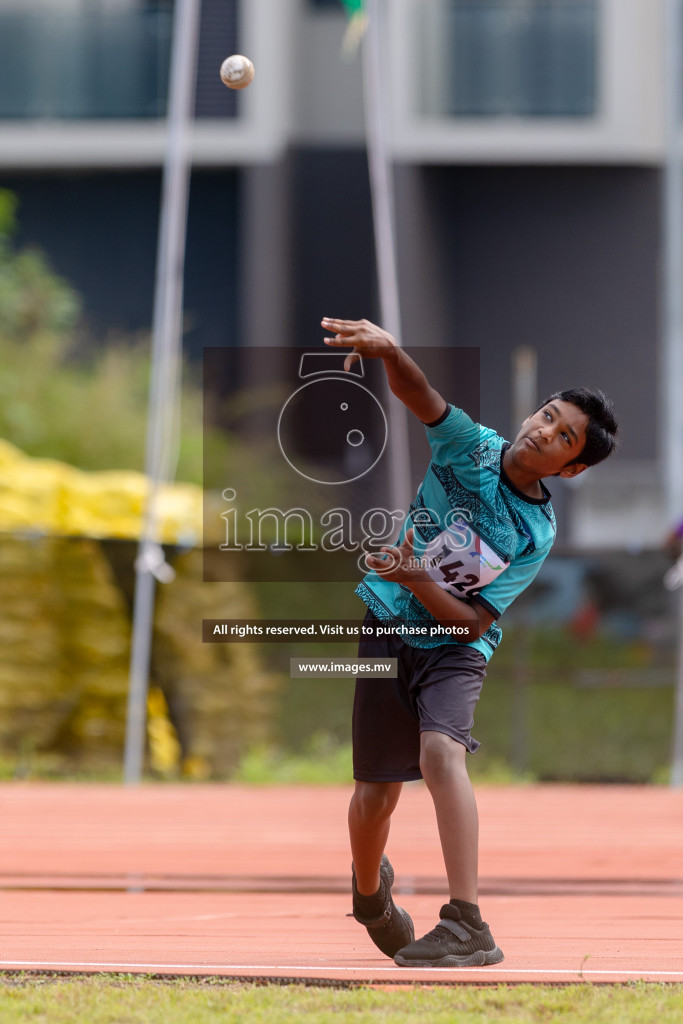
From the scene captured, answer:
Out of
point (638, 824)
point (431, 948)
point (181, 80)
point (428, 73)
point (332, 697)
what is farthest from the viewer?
point (428, 73)

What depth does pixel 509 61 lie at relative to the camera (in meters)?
13.2

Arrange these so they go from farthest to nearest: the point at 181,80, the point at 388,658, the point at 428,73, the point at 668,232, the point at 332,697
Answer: the point at 428,73 → the point at 668,232 → the point at 332,697 → the point at 181,80 → the point at 388,658

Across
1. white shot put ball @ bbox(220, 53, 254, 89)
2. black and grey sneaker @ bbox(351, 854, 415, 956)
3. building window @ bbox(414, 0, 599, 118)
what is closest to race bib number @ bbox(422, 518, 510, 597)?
black and grey sneaker @ bbox(351, 854, 415, 956)

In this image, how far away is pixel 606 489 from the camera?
12.1 metres

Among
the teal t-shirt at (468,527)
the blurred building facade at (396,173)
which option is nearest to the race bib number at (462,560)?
the teal t-shirt at (468,527)

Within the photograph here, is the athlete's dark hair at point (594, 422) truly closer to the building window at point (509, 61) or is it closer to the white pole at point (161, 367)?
the white pole at point (161, 367)

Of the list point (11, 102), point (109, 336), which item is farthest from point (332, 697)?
point (11, 102)

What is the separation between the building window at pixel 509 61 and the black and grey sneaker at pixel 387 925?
11023mm

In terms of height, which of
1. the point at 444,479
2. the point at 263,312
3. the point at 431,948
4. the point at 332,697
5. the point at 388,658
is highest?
the point at 263,312

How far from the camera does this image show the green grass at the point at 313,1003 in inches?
103

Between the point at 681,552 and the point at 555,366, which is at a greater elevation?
the point at 555,366

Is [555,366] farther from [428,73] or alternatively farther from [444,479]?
[444,479]

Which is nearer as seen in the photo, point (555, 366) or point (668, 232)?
point (668, 232)

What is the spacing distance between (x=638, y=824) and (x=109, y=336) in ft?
30.4
